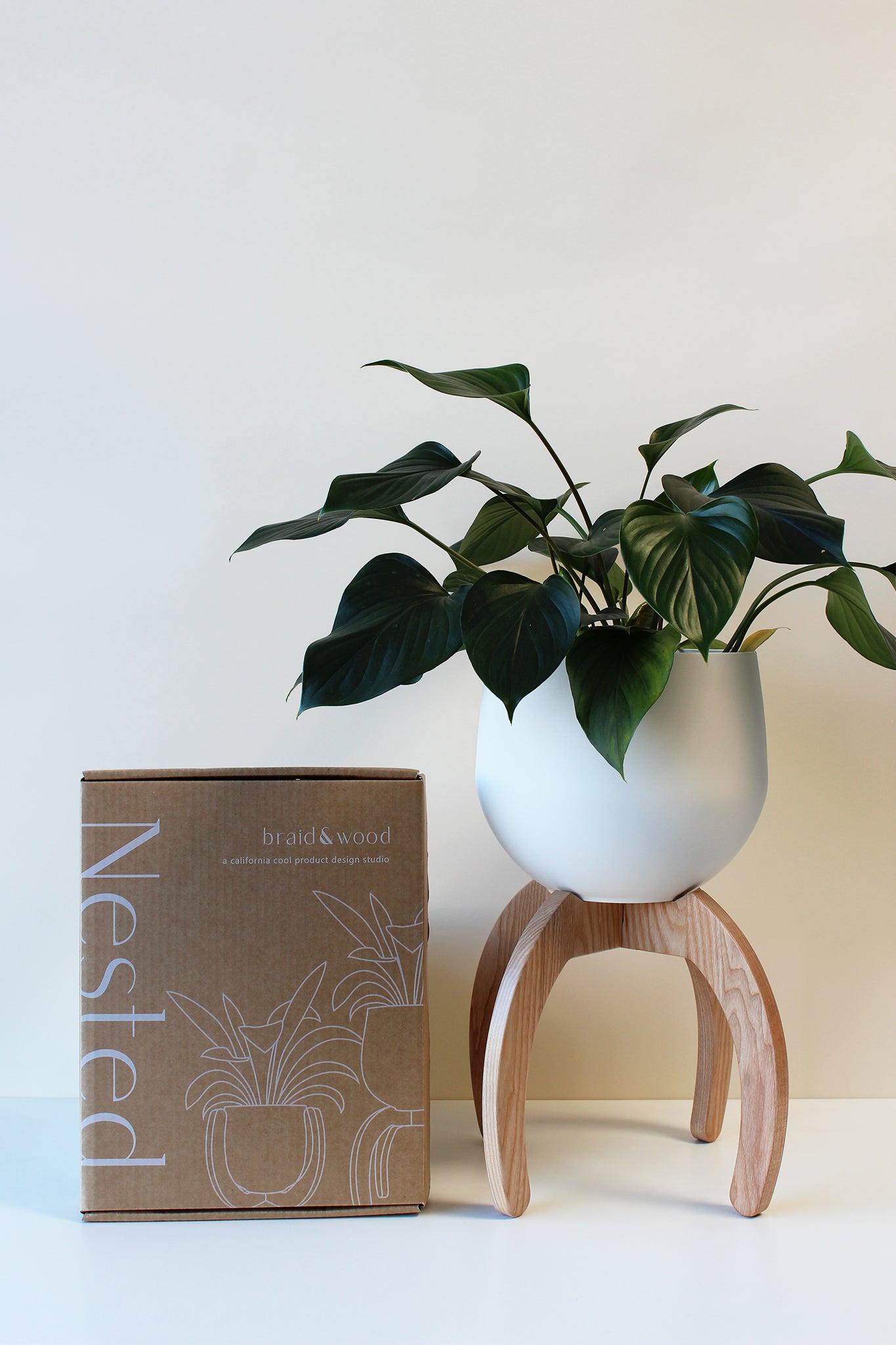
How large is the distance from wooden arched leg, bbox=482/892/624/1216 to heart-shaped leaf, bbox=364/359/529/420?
40 centimetres

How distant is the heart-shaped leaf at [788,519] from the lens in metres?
0.66

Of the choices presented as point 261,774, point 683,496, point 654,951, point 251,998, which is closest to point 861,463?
point 683,496

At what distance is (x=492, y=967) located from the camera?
0.89 metres

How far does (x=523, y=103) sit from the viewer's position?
1030 mm

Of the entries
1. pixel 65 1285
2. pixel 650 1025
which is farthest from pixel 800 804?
pixel 65 1285

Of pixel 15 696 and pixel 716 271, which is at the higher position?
pixel 716 271

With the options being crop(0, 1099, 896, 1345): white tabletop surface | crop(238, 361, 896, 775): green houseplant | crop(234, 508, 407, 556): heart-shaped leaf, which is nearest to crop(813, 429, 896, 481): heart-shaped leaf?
crop(238, 361, 896, 775): green houseplant

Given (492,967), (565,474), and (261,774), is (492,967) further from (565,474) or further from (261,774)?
(565,474)

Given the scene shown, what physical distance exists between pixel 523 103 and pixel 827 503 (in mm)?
568

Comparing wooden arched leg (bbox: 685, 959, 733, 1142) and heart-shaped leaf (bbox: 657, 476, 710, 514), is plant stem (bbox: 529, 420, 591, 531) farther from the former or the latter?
wooden arched leg (bbox: 685, 959, 733, 1142)

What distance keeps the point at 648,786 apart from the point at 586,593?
17 centimetres

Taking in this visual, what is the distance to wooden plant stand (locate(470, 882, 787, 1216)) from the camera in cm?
70

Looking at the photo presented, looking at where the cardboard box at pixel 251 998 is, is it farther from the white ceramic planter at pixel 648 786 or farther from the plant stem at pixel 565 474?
the plant stem at pixel 565 474

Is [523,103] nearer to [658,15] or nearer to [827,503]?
[658,15]
